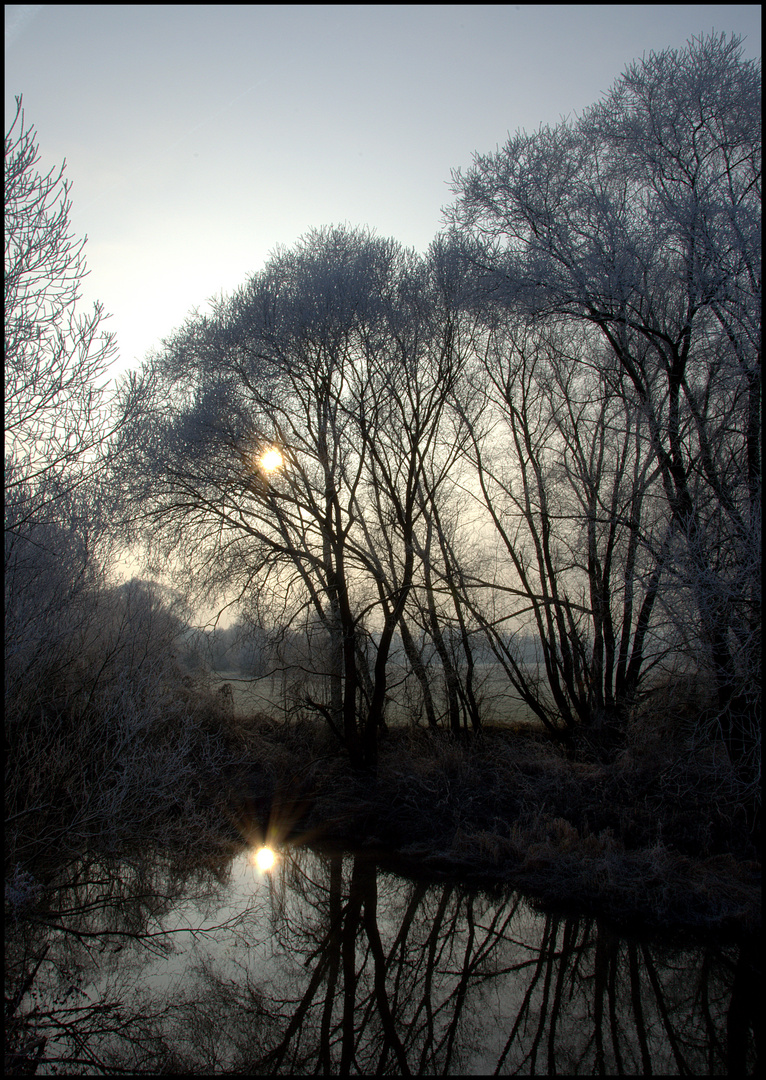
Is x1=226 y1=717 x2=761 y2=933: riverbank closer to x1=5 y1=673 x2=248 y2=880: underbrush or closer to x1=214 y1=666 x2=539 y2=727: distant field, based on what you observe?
x1=214 y1=666 x2=539 y2=727: distant field

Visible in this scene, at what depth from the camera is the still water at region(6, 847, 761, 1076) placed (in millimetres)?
4062

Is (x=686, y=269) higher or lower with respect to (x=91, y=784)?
higher

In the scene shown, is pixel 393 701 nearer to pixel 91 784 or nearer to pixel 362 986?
pixel 91 784

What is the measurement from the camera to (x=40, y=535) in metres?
6.90

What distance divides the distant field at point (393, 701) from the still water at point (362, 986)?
5.46m

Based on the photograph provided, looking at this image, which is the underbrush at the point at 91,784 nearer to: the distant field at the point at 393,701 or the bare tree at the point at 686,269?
the distant field at the point at 393,701

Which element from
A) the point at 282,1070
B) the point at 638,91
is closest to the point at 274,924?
the point at 282,1070

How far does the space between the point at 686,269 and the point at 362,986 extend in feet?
26.8

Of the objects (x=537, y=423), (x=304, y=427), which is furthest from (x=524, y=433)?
(x=304, y=427)

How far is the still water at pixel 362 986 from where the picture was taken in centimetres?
406

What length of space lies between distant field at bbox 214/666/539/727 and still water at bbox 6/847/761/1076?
5459 millimetres

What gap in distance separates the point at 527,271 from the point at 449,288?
2631mm

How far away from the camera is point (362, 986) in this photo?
4875 millimetres

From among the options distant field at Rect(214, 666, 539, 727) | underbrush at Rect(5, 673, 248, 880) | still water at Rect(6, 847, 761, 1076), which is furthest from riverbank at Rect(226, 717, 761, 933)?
underbrush at Rect(5, 673, 248, 880)
